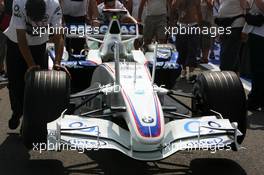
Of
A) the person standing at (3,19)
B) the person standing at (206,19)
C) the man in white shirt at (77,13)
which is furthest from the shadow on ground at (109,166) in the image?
the person standing at (206,19)

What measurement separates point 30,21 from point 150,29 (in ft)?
16.5

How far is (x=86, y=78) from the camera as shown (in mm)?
7441

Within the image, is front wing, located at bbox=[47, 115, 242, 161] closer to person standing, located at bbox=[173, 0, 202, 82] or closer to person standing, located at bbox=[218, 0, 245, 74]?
person standing, located at bbox=[218, 0, 245, 74]

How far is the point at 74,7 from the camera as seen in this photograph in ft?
30.8

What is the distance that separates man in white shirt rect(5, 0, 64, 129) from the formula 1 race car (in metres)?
0.61

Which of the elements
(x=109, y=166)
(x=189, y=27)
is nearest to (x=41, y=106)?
(x=109, y=166)

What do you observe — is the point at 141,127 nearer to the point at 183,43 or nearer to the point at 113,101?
the point at 113,101

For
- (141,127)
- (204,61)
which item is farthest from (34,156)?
(204,61)

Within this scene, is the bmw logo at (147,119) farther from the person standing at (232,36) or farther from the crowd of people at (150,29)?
the person standing at (232,36)

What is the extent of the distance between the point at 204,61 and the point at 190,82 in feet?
6.42

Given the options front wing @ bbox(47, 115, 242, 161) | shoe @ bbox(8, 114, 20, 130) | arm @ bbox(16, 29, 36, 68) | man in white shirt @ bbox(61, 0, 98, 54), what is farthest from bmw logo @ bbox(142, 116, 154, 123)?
man in white shirt @ bbox(61, 0, 98, 54)

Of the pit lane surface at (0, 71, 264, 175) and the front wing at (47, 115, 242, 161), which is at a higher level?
the front wing at (47, 115, 242, 161)

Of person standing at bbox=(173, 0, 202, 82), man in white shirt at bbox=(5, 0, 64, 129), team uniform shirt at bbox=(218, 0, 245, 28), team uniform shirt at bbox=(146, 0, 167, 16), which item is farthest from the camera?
team uniform shirt at bbox=(146, 0, 167, 16)

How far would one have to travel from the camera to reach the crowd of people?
575 cm
